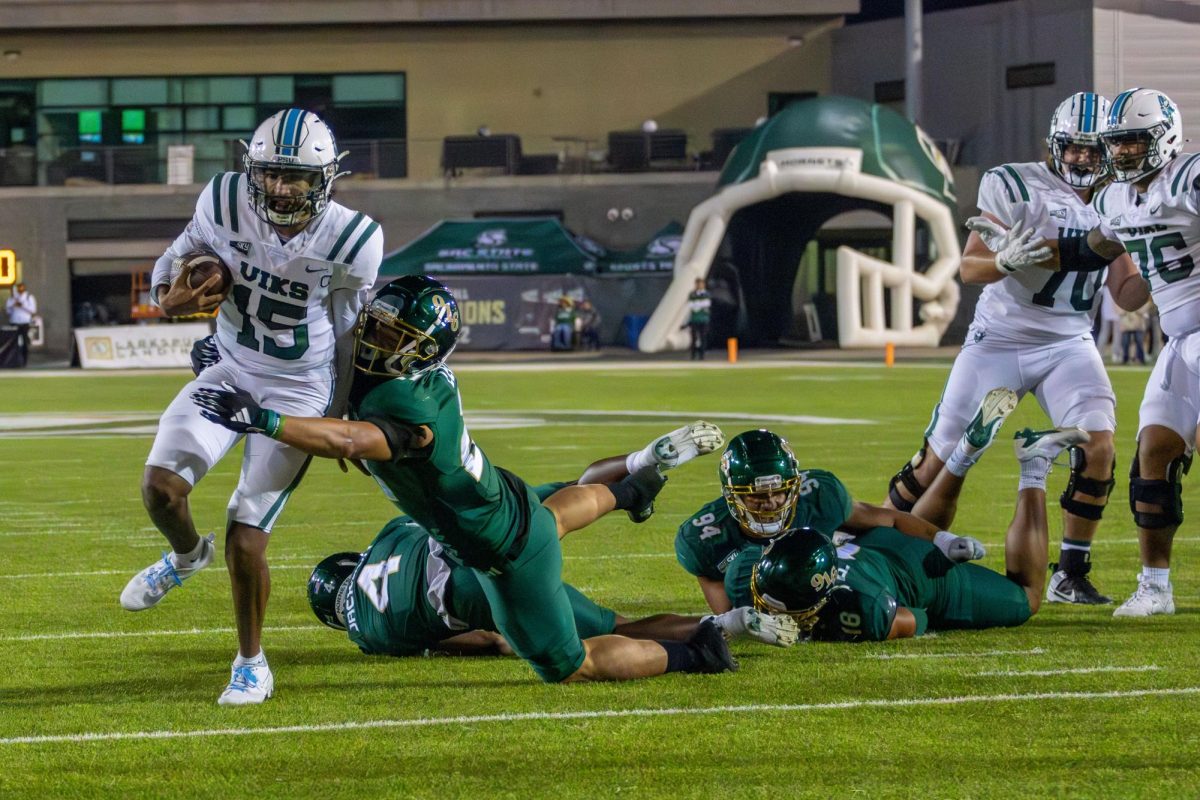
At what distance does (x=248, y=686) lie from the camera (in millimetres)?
5184

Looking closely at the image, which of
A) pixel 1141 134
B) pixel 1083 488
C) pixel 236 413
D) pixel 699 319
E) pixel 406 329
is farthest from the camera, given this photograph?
pixel 699 319

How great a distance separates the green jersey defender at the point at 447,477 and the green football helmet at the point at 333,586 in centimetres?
86

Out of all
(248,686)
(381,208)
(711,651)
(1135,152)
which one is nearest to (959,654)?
(711,651)

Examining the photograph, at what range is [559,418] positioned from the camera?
1706cm

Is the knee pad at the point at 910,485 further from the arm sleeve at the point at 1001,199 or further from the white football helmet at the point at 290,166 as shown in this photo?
the white football helmet at the point at 290,166

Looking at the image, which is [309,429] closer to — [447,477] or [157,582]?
[447,477]

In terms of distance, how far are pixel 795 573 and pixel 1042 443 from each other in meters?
1.71

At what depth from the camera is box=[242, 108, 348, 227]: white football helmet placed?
5.49 meters

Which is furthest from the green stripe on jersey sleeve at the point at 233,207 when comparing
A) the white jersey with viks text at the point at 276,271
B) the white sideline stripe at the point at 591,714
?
the white sideline stripe at the point at 591,714

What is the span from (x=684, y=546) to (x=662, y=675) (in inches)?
28.0

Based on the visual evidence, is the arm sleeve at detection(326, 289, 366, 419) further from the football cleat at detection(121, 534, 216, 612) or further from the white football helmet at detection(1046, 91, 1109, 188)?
the white football helmet at detection(1046, 91, 1109, 188)

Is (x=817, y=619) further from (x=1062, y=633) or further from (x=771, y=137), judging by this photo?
(x=771, y=137)

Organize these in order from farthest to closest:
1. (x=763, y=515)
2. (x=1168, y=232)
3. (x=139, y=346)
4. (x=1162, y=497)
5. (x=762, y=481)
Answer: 1. (x=139, y=346)
2. (x=1162, y=497)
3. (x=1168, y=232)
4. (x=763, y=515)
5. (x=762, y=481)

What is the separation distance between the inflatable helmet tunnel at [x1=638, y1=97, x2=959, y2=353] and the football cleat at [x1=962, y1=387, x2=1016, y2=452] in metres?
24.2
